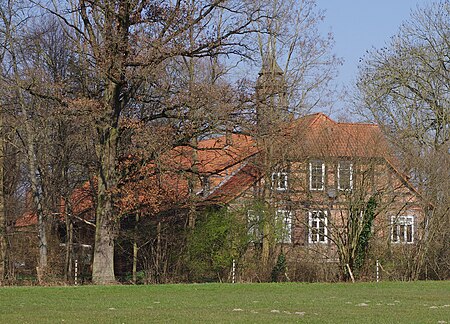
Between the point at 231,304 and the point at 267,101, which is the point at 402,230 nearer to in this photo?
the point at 267,101

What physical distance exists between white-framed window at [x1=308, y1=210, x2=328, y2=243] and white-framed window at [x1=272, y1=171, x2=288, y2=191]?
1.75 metres

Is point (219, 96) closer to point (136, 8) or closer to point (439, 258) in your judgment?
point (136, 8)

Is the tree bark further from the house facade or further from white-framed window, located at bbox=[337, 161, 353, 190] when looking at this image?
white-framed window, located at bbox=[337, 161, 353, 190]

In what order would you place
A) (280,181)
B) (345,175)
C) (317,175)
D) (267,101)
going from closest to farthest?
(267,101)
(345,175)
(317,175)
(280,181)

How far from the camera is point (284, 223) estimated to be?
3388 cm

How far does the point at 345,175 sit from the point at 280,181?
10.9ft

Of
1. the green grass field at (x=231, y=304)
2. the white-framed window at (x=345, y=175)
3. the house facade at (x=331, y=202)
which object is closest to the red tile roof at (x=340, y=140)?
the house facade at (x=331, y=202)

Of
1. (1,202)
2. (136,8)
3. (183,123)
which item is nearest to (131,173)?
(183,123)

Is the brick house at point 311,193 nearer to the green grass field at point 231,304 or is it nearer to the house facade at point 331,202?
the house facade at point 331,202

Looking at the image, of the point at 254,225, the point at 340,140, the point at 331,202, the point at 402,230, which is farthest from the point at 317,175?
the point at 402,230

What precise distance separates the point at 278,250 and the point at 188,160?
5.71 m

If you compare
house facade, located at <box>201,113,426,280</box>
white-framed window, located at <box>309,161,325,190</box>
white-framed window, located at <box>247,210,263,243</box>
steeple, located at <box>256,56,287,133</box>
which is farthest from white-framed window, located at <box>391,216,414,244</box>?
steeple, located at <box>256,56,287,133</box>

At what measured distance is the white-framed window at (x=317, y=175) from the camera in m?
32.4

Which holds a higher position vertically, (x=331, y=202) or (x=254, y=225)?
(x=331, y=202)
